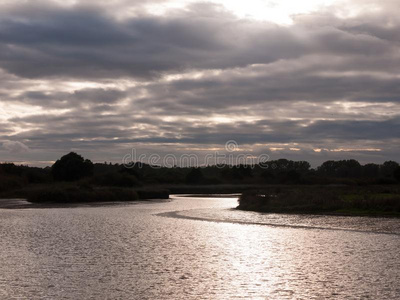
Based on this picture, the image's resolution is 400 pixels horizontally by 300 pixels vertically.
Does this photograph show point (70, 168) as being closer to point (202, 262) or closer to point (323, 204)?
point (323, 204)

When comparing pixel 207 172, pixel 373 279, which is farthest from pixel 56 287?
pixel 207 172

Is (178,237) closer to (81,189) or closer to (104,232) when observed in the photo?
(104,232)

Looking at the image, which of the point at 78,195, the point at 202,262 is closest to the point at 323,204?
the point at 202,262

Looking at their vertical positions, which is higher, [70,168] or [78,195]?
[70,168]

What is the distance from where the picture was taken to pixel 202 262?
675 inches

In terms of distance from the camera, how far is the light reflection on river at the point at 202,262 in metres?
12.9

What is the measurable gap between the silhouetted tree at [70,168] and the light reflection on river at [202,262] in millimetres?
73677

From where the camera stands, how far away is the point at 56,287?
1327 centimetres

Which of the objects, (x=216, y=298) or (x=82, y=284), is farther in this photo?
(x=82, y=284)

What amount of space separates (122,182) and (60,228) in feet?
196

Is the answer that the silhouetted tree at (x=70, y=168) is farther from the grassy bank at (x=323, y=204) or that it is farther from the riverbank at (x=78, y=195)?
the grassy bank at (x=323, y=204)

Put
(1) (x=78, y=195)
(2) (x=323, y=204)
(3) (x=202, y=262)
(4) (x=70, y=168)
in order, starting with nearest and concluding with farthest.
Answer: (3) (x=202, y=262)
(2) (x=323, y=204)
(1) (x=78, y=195)
(4) (x=70, y=168)

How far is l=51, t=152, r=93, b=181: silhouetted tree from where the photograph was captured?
101 m

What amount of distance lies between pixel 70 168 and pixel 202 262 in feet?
288
